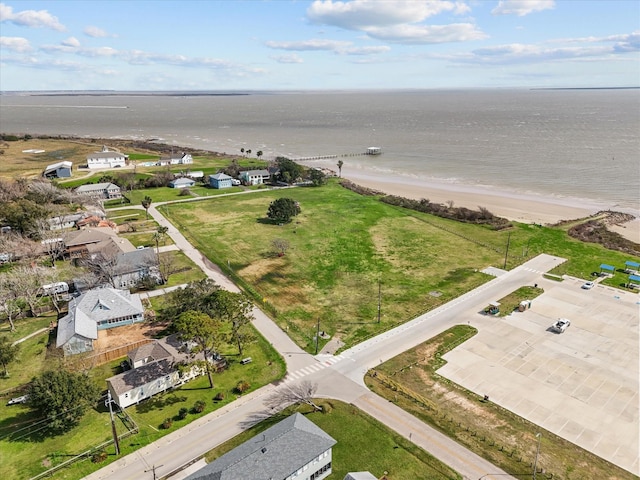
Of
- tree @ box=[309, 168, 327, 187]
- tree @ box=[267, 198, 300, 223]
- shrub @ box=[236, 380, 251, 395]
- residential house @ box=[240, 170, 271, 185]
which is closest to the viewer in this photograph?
shrub @ box=[236, 380, 251, 395]

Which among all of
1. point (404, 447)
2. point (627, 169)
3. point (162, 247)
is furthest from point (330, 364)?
point (627, 169)

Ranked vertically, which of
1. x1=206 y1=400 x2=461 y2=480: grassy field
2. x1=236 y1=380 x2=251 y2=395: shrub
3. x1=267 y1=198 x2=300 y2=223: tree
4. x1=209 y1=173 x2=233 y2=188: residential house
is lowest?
x1=206 y1=400 x2=461 y2=480: grassy field

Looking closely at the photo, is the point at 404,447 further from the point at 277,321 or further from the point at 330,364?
the point at 277,321

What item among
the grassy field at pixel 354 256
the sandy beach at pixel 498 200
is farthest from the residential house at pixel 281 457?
the sandy beach at pixel 498 200

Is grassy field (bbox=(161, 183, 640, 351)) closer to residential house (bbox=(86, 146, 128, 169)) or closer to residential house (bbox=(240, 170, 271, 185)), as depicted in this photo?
residential house (bbox=(240, 170, 271, 185))

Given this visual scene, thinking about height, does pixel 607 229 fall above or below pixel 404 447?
above

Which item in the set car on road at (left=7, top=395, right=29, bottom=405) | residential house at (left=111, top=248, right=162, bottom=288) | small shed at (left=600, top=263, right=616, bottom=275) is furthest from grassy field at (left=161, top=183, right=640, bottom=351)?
car on road at (left=7, top=395, right=29, bottom=405)

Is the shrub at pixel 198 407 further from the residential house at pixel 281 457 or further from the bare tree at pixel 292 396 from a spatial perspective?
the residential house at pixel 281 457
